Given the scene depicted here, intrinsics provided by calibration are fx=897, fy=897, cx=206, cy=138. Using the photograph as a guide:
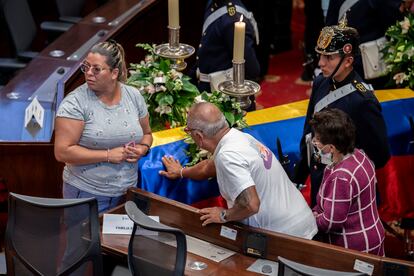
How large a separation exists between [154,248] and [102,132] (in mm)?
694

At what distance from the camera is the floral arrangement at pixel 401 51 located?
16.6 feet

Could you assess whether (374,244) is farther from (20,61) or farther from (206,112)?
(20,61)

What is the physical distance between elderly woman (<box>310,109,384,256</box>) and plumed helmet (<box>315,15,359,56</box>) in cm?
41

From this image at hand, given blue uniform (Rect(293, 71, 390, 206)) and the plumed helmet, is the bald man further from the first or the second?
the plumed helmet

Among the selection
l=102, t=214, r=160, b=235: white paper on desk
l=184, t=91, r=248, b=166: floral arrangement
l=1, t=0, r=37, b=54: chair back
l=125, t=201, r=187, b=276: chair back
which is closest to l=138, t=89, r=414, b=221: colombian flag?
l=184, t=91, r=248, b=166: floral arrangement

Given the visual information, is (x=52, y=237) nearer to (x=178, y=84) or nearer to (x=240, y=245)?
(x=240, y=245)

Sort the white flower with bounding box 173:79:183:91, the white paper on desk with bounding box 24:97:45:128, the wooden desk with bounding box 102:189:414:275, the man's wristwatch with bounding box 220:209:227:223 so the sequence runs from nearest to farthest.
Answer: the wooden desk with bounding box 102:189:414:275
the man's wristwatch with bounding box 220:209:227:223
the white flower with bounding box 173:79:183:91
the white paper on desk with bounding box 24:97:45:128

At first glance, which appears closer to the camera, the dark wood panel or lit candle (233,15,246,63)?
lit candle (233,15,246,63)

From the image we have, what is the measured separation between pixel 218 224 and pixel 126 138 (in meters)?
0.57

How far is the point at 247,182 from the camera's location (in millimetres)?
3447

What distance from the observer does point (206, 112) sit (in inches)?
139

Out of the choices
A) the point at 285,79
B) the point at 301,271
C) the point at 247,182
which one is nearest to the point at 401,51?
the point at 247,182

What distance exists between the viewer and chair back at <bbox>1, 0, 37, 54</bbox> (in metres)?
6.05

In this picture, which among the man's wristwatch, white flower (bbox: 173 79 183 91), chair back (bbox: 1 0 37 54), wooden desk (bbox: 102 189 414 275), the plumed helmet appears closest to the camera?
wooden desk (bbox: 102 189 414 275)
